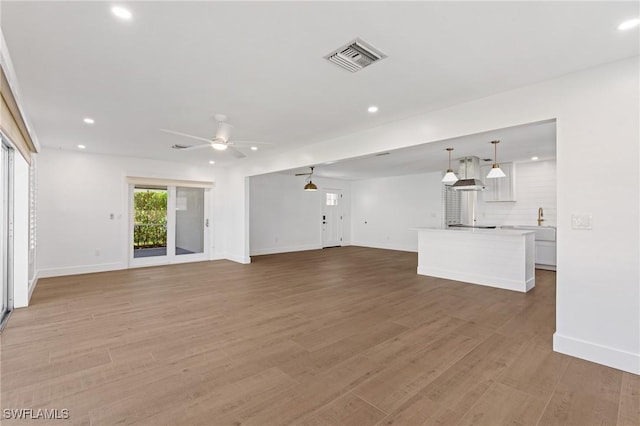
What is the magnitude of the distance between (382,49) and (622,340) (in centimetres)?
319

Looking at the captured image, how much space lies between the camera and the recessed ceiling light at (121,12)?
195cm

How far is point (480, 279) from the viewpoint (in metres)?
5.47

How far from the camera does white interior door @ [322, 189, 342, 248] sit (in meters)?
11.1

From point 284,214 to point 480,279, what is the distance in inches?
243

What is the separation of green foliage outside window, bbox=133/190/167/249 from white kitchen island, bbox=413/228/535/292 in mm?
6263

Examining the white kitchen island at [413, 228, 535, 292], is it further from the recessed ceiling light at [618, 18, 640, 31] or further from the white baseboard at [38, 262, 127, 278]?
the white baseboard at [38, 262, 127, 278]

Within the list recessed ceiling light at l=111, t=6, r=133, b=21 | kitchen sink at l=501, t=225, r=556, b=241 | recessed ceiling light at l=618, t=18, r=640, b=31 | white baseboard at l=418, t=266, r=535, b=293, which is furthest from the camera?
kitchen sink at l=501, t=225, r=556, b=241

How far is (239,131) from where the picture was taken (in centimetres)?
481

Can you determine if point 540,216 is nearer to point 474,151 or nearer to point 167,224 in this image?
point 474,151

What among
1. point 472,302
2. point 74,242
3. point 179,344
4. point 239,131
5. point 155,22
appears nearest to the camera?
point 155,22

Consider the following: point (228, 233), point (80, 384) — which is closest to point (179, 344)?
point (80, 384)

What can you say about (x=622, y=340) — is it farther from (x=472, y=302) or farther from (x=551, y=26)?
(x=551, y=26)

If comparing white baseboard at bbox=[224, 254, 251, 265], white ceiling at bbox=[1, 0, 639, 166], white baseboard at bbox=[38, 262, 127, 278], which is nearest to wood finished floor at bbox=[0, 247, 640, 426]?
white baseboard at bbox=[38, 262, 127, 278]

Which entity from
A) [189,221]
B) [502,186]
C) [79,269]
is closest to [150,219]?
[189,221]
